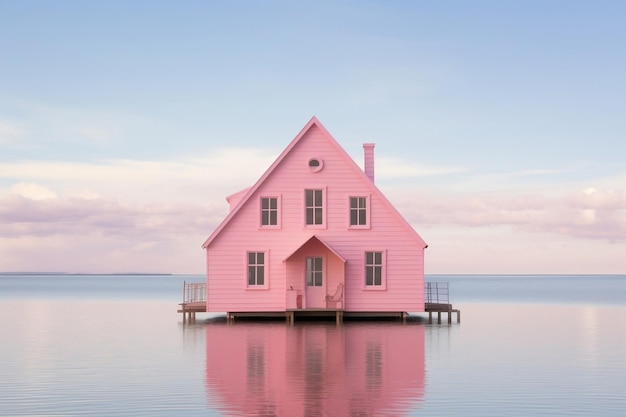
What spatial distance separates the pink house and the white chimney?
10.7 feet

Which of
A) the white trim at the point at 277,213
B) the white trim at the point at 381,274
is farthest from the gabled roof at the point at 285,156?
the white trim at the point at 381,274

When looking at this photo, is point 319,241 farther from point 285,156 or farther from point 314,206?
point 285,156

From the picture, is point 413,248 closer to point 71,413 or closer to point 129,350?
point 129,350

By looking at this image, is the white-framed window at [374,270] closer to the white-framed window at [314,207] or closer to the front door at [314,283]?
the front door at [314,283]

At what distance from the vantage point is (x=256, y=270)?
43094 mm

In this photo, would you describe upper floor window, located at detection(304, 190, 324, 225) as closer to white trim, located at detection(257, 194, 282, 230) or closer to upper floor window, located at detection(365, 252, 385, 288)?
white trim, located at detection(257, 194, 282, 230)

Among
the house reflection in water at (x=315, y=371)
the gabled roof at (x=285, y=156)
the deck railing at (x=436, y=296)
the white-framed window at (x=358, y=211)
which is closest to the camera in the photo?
the house reflection in water at (x=315, y=371)

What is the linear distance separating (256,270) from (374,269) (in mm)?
5600

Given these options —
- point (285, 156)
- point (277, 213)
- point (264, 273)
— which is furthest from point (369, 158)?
point (264, 273)

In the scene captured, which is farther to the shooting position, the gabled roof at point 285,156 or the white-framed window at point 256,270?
the white-framed window at point 256,270

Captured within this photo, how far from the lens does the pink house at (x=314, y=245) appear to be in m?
42.9

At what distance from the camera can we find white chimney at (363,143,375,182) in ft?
152

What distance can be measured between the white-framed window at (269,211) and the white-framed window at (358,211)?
3479 millimetres

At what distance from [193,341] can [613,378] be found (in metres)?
16.8
